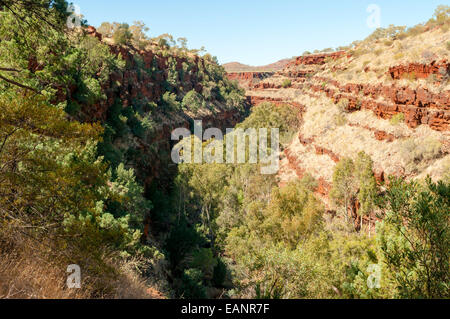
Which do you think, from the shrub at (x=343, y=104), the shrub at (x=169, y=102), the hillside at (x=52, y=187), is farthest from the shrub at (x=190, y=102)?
the hillside at (x=52, y=187)

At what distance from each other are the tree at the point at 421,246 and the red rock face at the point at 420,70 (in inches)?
816

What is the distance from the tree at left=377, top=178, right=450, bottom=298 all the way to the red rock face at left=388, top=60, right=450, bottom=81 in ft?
68.0

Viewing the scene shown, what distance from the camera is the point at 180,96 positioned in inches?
2516

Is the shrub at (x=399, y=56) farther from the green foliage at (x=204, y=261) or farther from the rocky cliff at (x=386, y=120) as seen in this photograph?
the green foliage at (x=204, y=261)

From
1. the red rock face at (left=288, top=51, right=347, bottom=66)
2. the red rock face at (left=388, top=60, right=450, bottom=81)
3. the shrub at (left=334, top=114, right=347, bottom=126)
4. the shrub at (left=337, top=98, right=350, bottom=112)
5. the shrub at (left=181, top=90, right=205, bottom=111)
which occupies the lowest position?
the shrub at (left=334, top=114, right=347, bottom=126)

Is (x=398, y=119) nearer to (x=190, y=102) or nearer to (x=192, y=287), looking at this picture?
(x=192, y=287)

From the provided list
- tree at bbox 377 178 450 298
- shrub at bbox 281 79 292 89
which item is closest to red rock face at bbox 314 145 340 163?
tree at bbox 377 178 450 298

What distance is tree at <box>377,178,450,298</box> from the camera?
584 cm

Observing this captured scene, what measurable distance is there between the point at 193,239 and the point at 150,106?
27819 mm

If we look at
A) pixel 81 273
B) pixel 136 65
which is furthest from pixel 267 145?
pixel 81 273

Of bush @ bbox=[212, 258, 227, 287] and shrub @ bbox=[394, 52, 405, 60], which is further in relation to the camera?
shrub @ bbox=[394, 52, 405, 60]

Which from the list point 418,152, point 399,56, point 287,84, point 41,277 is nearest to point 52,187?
point 41,277

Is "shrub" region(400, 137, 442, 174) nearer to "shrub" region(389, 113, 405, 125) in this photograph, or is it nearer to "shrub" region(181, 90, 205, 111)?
"shrub" region(389, 113, 405, 125)
